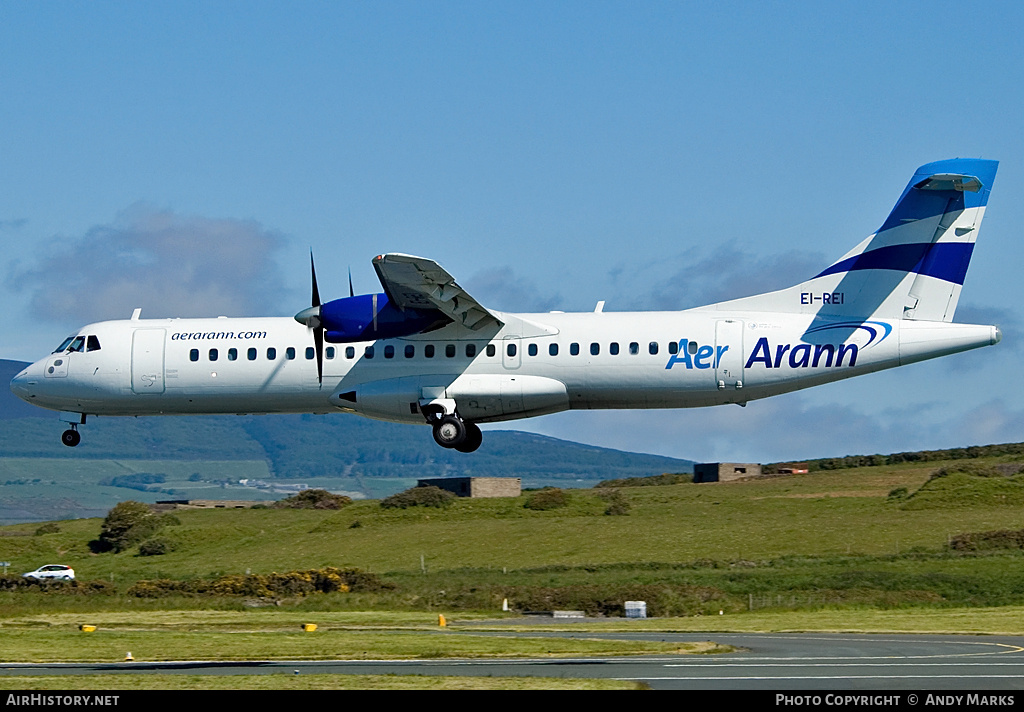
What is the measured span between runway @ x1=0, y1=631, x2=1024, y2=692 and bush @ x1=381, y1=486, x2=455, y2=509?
127 feet

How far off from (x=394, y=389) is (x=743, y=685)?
15.6 metres

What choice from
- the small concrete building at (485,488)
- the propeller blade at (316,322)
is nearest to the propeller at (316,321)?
the propeller blade at (316,322)

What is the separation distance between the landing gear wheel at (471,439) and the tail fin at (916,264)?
815 centimetres

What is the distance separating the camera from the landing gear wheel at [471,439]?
35688mm

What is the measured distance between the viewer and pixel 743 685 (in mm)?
21984

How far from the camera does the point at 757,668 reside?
2519 centimetres

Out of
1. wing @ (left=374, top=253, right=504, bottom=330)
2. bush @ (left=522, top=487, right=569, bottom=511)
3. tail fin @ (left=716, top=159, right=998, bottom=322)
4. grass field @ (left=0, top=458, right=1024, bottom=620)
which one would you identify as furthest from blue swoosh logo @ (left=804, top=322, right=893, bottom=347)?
bush @ (left=522, top=487, right=569, bottom=511)

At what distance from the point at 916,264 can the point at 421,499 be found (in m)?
38.4

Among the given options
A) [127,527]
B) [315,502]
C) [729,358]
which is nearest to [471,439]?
[729,358]

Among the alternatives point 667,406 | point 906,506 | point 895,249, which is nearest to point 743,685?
point 667,406

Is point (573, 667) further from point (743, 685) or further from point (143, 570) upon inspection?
point (143, 570)

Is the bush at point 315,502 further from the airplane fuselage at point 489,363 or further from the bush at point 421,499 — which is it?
the airplane fuselage at point 489,363

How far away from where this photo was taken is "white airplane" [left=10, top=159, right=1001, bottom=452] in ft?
111

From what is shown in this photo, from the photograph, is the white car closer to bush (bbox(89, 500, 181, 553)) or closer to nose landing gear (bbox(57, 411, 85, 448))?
bush (bbox(89, 500, 181, 553))
